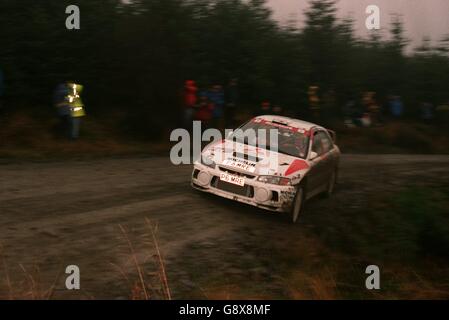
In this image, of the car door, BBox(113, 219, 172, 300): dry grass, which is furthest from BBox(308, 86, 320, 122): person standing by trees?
BBox(113, 219, 172, 300): dry grass

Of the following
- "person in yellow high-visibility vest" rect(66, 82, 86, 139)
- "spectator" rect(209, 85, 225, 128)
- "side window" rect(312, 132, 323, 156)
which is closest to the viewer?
"side window" rect(312, 132, 323, 156)

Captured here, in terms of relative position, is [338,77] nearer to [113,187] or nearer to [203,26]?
[203,26]

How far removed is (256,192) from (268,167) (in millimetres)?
466

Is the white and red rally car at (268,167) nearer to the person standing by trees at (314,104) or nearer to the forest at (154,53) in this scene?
the forest at (154,53)

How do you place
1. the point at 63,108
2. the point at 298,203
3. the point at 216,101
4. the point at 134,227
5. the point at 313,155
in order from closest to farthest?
the point at 134,227, the point at 298,203, the point at 313,155, the point at 63,108, the point at 216,101

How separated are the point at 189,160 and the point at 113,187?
4.54m

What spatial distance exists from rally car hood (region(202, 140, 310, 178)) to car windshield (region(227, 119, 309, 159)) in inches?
8.7

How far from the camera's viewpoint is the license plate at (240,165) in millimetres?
9234

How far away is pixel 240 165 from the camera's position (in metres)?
9.29

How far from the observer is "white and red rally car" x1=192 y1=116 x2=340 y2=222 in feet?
30.0

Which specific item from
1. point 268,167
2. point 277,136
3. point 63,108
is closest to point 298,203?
point 268,167

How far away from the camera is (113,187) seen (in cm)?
1035

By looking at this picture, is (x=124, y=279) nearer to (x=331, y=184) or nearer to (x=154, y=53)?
(x=331, y=184)

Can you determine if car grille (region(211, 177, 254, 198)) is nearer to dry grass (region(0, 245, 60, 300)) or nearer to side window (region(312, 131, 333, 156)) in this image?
side window (region(312, 131, 333, 156))
